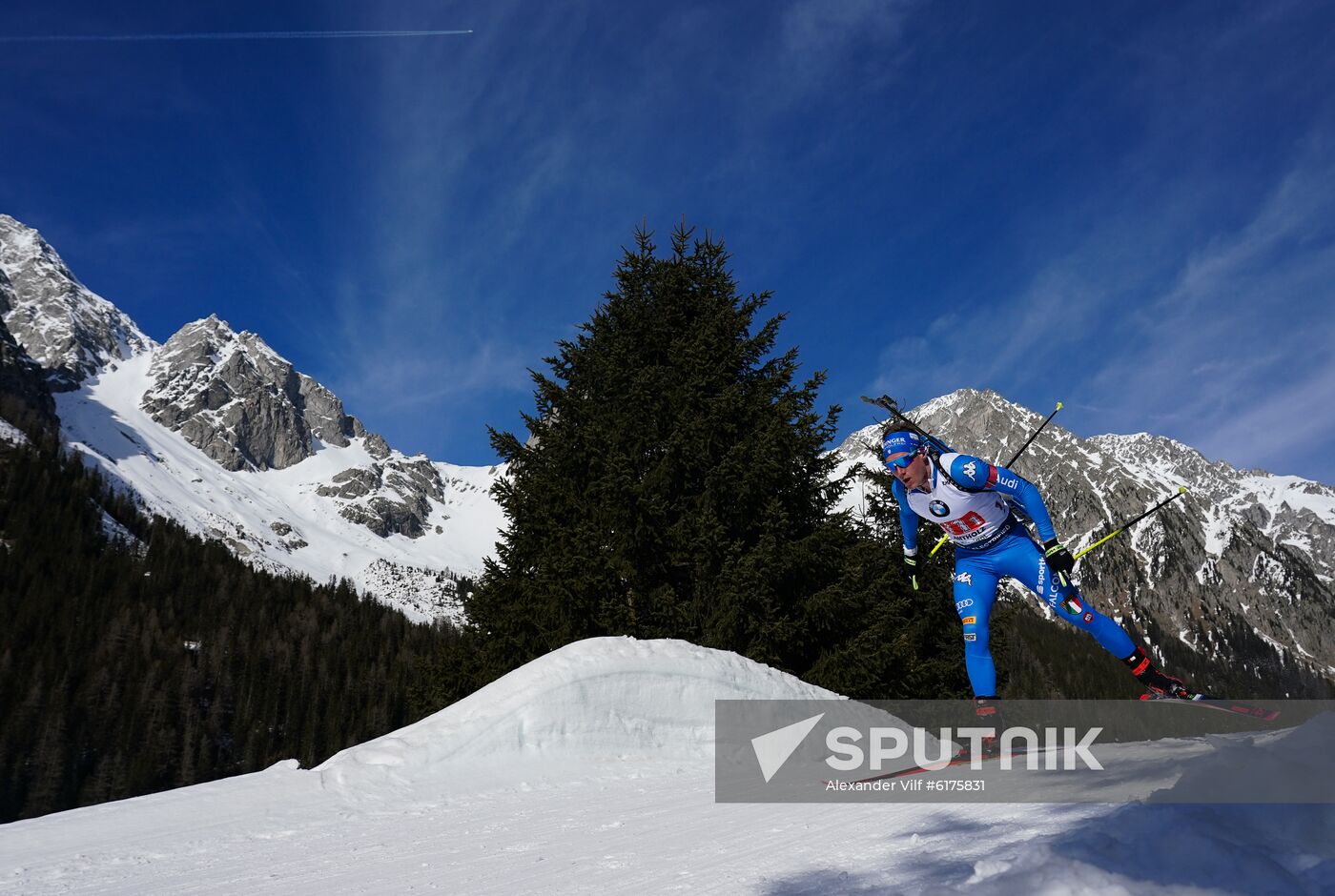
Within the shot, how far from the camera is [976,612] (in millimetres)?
6730

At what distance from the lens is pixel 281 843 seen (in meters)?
4.28

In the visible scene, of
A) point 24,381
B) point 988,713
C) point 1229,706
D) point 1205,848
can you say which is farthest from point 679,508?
point 24,381

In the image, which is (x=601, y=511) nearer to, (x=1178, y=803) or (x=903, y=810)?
(x=903, y=810)

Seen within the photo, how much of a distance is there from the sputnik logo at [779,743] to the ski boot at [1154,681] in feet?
9.02

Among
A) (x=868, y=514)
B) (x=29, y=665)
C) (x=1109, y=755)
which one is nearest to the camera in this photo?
(x=1109, y=755)

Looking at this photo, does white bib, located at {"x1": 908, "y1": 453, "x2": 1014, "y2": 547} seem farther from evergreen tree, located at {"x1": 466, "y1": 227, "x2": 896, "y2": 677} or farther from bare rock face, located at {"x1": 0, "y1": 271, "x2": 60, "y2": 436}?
bare rock face, located at {"x1": 0, "y1": 271, "x2": 60, "y2": 436}

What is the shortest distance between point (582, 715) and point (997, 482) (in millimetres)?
4205

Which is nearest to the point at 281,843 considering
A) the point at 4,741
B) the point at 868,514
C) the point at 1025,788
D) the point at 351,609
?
the point at 1025,788

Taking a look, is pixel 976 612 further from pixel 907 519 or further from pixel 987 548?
pixel 907 519

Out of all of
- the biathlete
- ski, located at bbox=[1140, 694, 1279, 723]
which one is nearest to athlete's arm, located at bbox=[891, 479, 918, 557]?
the biathlete

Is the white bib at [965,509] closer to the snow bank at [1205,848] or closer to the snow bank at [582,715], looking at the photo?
the snow bank at [582,715]

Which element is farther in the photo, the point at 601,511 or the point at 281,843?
the point at 601,511

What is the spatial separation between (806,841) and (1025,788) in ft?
5.44

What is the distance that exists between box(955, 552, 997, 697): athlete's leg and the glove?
21.1 inches
